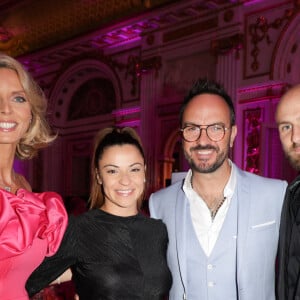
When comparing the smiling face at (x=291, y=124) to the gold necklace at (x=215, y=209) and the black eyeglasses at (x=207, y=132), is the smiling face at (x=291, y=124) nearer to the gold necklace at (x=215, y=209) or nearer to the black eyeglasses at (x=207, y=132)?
the black eyeglasses at (x=207, y=132)

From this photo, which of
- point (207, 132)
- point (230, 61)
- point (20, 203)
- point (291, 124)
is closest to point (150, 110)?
point (230, 61)

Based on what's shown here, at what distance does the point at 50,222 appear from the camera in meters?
1.82

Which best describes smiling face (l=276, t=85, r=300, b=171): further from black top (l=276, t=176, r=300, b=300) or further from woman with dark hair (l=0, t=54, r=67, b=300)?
woman with dark hair (l=0, t=54, r=67, b=300)

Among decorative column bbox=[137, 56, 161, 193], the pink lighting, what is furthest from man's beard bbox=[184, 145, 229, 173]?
the pink lighting

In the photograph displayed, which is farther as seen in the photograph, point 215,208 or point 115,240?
point 215,208

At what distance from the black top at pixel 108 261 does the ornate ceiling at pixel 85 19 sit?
18.2ft

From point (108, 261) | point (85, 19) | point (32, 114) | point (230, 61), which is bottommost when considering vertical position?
point (108, 261)

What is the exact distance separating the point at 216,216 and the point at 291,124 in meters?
0.59

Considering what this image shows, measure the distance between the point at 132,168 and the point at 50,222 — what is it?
0.48 meters

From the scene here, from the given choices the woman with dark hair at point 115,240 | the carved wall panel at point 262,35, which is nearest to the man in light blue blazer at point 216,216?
the woman with dark hair at point 115,240

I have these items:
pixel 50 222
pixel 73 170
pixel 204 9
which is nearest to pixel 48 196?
pixel 50 222

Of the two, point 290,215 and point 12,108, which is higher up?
point 12,108

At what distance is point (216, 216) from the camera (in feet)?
7.39

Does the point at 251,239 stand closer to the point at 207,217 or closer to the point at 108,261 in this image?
the point at 207,217
